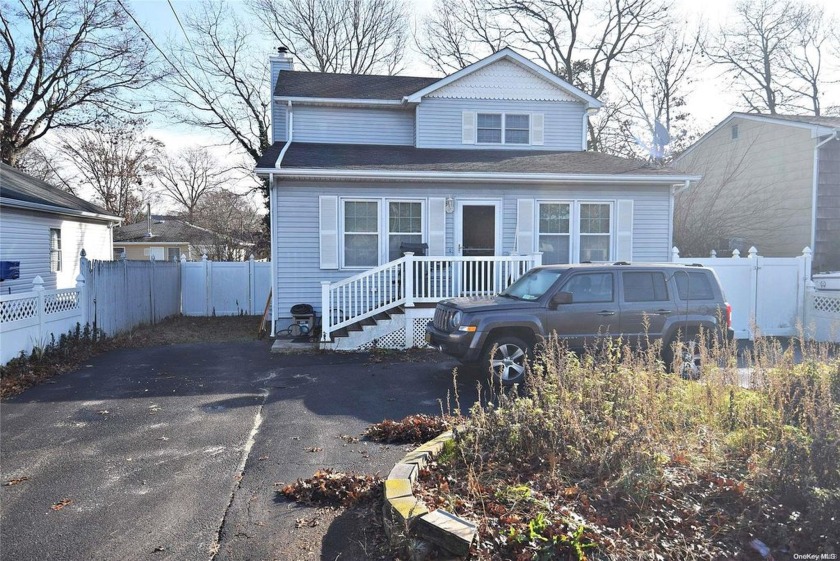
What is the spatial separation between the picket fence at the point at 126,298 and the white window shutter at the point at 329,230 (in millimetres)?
4564

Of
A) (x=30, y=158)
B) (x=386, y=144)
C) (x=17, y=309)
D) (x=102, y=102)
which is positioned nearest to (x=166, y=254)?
(x=30, y=158)

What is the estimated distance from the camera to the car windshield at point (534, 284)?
25.8 feet

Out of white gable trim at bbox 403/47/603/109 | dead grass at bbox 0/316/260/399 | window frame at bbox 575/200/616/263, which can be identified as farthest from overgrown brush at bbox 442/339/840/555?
white gable trim at bbox 403/47/603/109

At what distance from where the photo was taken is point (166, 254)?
36781 mm

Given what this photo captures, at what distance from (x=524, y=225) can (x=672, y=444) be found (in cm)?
875

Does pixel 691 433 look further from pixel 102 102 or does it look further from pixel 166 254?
pixel 166 254

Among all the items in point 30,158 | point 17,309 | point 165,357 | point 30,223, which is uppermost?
point 30,158

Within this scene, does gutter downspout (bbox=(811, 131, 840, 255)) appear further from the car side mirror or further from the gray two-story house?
the car side mirror

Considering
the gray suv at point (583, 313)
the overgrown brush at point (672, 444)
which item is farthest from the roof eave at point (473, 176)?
the overgrown brush at point (672, 444)

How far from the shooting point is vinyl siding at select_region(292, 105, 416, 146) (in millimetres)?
13727

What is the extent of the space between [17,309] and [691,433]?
9.52 meters

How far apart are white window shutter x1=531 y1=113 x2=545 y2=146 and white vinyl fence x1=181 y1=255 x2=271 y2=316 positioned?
28.6ft

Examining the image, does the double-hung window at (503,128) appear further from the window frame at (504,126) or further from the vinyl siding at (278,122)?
the vinyl siding at (278,122)

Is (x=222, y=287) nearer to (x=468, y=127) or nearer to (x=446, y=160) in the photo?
(x=446, y=160)
